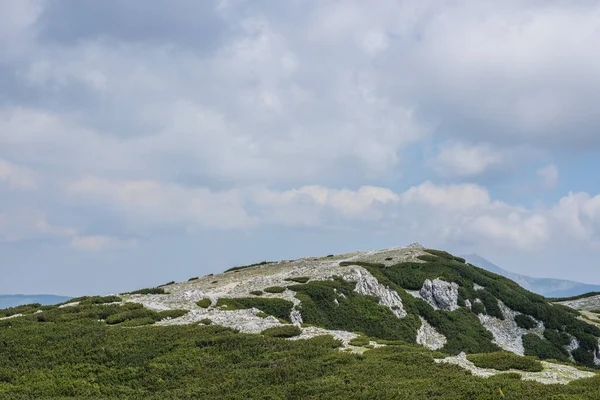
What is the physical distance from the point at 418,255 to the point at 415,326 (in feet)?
72.2

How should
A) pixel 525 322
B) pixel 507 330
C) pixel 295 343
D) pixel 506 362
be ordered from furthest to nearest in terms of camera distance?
pixel 525 322
pixel 507 330
pixel 295 343
pixel 506 362

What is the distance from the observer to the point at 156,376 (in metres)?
23.3

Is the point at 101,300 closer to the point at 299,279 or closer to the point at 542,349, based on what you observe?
the point at 299,279

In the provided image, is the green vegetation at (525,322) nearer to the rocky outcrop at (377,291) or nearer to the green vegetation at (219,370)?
the rocky outcrop at (377,291)

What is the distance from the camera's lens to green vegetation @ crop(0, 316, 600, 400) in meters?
18.6

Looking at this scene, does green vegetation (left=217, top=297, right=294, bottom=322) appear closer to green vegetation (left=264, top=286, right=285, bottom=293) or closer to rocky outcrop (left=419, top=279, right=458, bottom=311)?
green vegetation (left=264, top=286, right=285, bottom=293)

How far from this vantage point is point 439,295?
57.2m

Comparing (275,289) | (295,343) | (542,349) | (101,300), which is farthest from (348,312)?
(542,349)

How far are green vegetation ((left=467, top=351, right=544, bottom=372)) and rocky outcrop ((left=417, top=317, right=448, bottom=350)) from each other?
2482 centimetres

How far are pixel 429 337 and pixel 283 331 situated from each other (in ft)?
86.9

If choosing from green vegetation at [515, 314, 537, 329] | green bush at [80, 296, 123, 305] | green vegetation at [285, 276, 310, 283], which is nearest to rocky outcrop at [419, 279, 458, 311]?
green vegetation at [515, 314, 537, 329]

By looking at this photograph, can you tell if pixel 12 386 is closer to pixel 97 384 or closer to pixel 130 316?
pixel 97 384

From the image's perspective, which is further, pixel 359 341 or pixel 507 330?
pixel 507 330

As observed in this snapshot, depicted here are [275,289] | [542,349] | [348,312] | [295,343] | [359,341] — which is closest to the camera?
[295,343]
